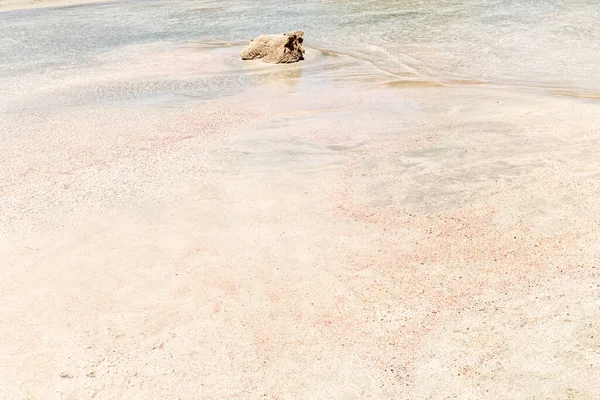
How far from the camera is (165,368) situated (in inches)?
136

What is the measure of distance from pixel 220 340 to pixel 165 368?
38 centimetres

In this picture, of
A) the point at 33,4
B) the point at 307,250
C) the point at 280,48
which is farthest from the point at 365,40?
the point at 33,4

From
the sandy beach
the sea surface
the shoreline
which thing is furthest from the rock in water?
the shoreline

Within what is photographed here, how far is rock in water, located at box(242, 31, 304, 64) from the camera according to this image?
10.8 meters

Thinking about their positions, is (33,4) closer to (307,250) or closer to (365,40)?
(365,40)

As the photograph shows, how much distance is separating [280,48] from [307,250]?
6.99 meters

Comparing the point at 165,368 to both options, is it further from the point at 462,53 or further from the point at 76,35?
the point at 76,35

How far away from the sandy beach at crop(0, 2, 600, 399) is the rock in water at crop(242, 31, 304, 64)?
287 centimetres

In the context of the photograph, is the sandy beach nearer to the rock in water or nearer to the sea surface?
the sea surface

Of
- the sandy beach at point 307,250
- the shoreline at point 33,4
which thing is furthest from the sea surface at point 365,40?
the shoreline at point 33,4

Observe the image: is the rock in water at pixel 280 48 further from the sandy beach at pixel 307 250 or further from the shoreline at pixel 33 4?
the shoreline at pixel 33 4

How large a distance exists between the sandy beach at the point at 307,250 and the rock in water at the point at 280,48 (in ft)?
9.42

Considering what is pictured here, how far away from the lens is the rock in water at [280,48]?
35.5 ft

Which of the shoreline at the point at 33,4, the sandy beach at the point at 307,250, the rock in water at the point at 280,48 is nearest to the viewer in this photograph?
the sandy beach at the point at 307,250
